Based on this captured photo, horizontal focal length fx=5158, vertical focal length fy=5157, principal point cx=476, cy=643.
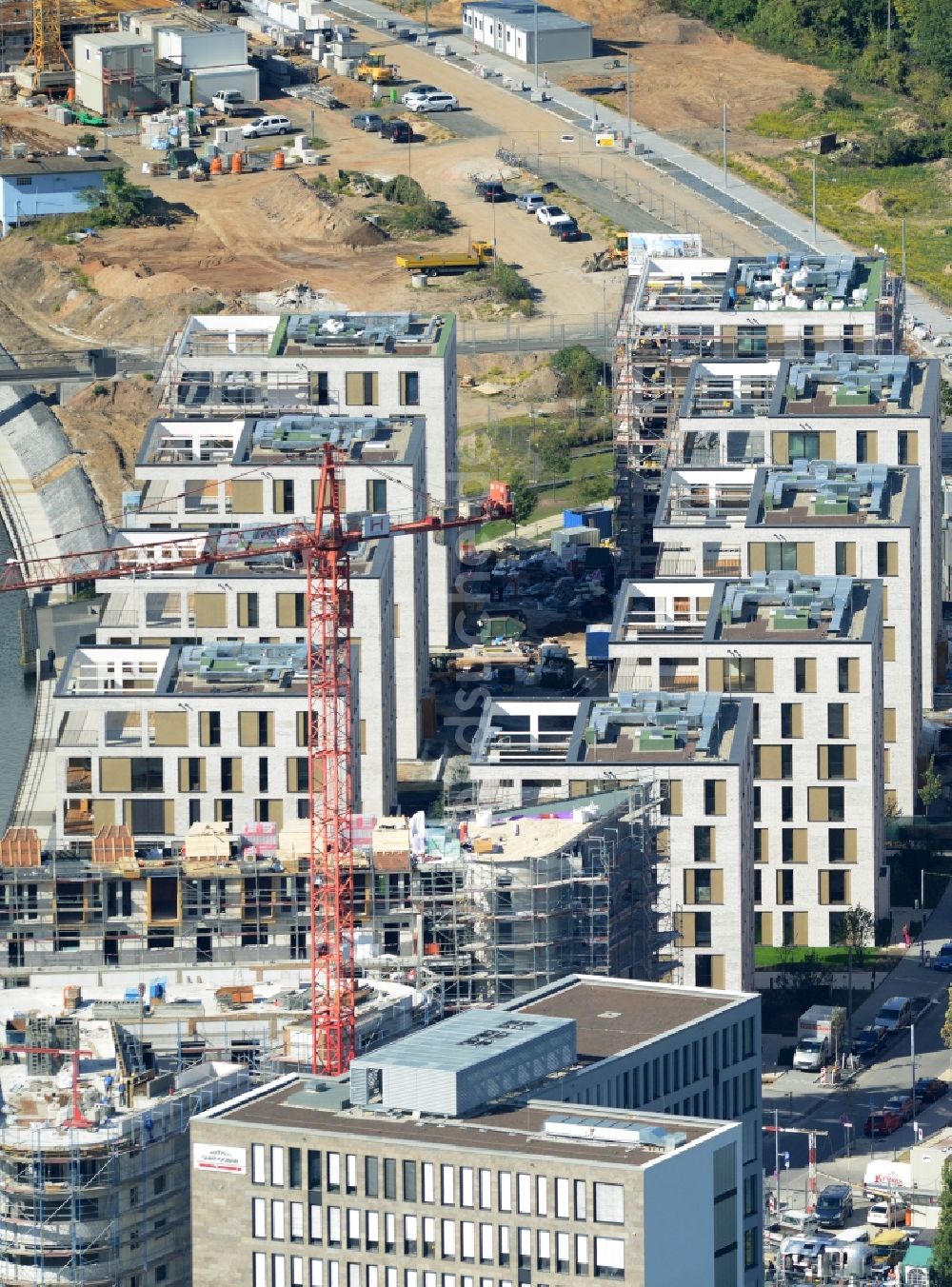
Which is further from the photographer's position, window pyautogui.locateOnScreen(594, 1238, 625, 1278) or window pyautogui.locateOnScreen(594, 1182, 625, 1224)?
window pyautogui.locateOnScreen(594, 1238, 625, 1278)

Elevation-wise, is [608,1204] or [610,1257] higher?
[608,1204]

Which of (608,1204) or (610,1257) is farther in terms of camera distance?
(610,1257)

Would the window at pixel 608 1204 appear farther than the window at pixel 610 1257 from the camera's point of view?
No

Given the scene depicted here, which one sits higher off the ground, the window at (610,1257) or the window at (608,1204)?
the window at (608,1204)

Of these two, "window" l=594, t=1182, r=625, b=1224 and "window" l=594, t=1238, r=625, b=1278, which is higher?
"window" l=594, t=1182, r=625, b=1224
